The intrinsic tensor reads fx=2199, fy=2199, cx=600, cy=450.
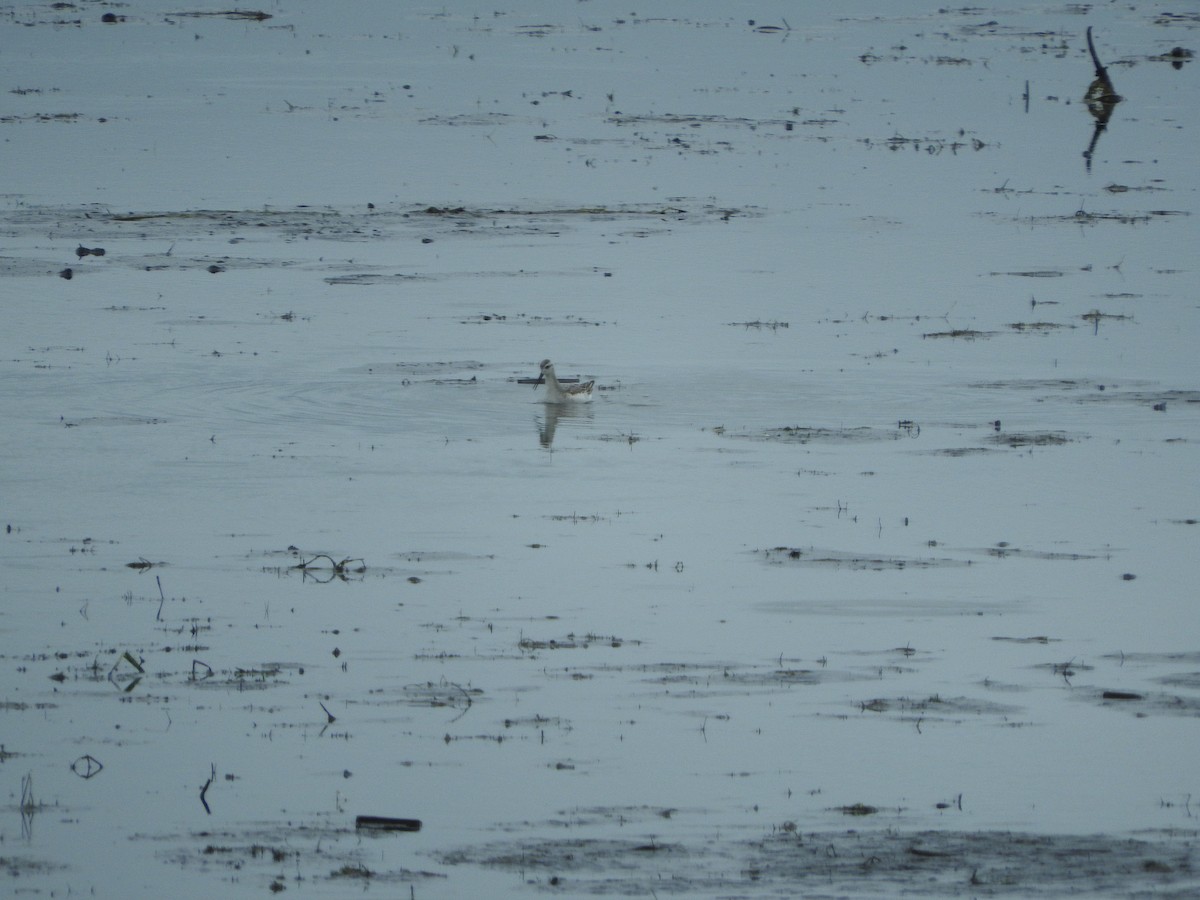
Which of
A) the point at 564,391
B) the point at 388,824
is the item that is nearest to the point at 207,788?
the point at 388,824

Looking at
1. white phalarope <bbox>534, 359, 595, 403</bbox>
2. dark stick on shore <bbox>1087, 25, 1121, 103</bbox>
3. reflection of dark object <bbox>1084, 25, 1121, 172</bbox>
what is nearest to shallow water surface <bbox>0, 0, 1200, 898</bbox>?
white phalarope <bbox>534, 359, 595, 403</bbox>

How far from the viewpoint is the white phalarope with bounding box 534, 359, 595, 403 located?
1945 centimetres

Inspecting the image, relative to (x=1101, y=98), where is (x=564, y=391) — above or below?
below

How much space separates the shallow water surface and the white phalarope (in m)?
0.29

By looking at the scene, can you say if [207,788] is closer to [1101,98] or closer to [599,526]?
[599,526]

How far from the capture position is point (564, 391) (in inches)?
773

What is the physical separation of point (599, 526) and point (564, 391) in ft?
14.3

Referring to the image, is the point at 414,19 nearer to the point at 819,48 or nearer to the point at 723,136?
the point at 819,48

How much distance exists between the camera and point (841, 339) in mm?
23188

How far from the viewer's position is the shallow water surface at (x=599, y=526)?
383 inches

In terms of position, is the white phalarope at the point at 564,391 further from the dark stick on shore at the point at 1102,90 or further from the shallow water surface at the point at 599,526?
the dark stick on shore at the point at 1102,90

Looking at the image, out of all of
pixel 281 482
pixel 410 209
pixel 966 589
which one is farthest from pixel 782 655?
pixel 410 209

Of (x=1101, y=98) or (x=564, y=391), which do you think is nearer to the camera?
(x=564, y=391)

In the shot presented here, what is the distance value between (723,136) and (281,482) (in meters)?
27.4
